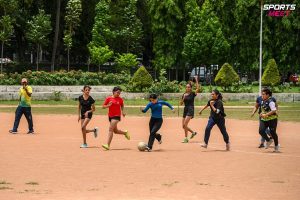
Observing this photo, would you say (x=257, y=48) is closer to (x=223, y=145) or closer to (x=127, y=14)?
(x=127, y=14)

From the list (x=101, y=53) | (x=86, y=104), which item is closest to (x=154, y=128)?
(x=86, y=104)

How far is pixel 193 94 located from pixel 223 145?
76.9 inches

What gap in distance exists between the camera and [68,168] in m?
17.1

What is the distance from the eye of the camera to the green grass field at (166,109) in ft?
128

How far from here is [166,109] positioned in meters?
45.8

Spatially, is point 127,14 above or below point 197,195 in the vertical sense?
above

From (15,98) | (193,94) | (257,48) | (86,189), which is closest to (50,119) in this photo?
Result: (193,94)

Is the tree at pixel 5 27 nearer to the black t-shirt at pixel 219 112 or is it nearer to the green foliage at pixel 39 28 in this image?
the green foliage at pixel 39 28

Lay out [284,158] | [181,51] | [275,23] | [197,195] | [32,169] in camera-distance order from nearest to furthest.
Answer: [197,195] < [32,169] < [284,158] < [275,23] < [181,51]

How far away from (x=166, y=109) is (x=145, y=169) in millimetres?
28722

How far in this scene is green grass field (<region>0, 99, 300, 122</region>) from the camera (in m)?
39.2

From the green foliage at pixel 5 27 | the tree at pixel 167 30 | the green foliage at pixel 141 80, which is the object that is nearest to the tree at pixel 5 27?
the green foliage at pixel 5 27

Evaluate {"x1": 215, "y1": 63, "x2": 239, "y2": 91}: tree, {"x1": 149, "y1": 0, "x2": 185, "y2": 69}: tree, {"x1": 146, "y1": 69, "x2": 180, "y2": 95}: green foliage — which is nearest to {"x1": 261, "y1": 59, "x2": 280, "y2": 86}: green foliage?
{"x1": 215, "y1": 63, "x2": 239, "y2": 91}: tree

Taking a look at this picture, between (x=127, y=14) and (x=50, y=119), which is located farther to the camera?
(x=127, y=14)
